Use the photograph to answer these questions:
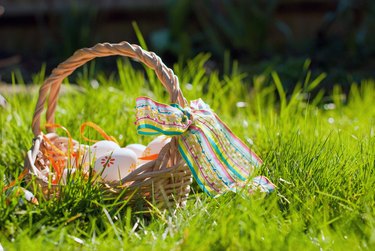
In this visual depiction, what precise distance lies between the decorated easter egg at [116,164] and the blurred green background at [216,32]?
319cm

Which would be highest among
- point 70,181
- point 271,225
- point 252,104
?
point 70,181

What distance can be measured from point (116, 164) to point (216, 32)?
4.43 meters

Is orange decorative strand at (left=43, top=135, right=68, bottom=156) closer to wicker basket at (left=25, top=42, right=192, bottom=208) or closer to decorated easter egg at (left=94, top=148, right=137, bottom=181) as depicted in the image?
wicker basket at (left=25, top=42, right=192, bottom=208)

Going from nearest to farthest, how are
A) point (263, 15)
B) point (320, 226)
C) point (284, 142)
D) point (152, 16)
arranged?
point (320, 226) → point (284, 142) → point (263, 15) → point (152, 16)

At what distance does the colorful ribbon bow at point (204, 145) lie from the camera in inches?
77.8

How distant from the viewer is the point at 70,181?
1.91 metres

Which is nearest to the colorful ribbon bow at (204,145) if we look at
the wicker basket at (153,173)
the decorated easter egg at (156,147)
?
the wicker basket at (153,173)

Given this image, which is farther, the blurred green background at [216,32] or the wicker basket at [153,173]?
the blurred green background at [216,32]

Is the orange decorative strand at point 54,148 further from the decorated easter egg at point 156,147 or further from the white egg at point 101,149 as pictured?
the decorated easter egg at point 156,147

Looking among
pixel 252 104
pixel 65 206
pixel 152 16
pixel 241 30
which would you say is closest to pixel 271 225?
pixel 65 206

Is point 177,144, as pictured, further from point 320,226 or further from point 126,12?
point 126,12

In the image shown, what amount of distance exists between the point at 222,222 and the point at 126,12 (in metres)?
5.78

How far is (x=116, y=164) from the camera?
208cm

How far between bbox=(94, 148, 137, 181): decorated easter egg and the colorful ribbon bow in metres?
0.13
